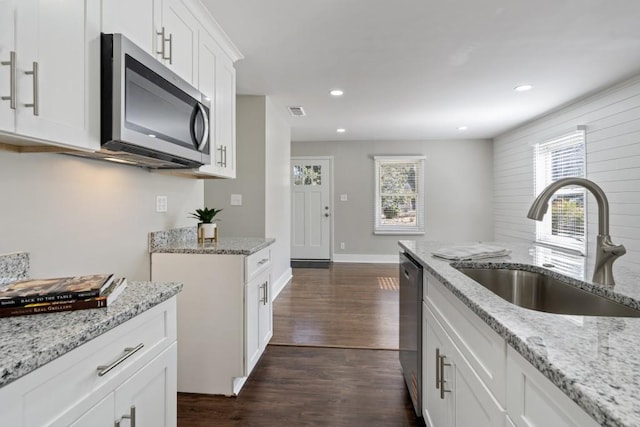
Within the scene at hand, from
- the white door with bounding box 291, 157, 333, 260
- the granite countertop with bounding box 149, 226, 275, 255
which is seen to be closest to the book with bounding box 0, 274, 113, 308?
the granite countertop with bounding box 149, 226, 275, 255

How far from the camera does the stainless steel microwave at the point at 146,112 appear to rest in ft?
4.08

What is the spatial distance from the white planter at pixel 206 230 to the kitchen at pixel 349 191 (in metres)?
0.15

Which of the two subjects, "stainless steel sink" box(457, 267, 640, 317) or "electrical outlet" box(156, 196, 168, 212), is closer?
"stainless steel sink" box(457, 267, 640, 317)

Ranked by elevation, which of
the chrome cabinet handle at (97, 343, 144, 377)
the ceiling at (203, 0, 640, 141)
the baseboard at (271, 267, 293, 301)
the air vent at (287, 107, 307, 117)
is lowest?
the baseboard at (271, 267, 293, 301)

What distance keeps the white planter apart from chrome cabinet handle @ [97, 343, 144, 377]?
4.60 ft

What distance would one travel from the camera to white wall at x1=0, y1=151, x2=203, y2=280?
1205mm

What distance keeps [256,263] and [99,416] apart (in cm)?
139

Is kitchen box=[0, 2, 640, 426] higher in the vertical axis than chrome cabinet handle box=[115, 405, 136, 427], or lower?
higher

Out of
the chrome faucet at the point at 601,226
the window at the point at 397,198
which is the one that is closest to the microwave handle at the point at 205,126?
the chrome faucet at the point at 601,226

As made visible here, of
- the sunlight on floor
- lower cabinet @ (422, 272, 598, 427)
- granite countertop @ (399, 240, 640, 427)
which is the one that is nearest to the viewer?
granite countertop @ (399, 240, 640, 427)

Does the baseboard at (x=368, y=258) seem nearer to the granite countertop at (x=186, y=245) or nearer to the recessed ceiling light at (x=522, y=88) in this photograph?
the recessed ceiling light at (x=522, y=88)

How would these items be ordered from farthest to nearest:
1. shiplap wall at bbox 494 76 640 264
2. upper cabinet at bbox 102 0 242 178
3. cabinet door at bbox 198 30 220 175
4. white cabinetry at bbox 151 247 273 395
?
shiplap wall at bbox 494 76 640 264, cabinet door at bbox 198 30 220 175, white cabinetry at bbox 151 247 273 395, upper cabinet at bbox 102 0 242 178

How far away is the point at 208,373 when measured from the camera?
2.05m

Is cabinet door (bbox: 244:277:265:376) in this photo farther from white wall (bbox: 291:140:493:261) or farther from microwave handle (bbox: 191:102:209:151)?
white wall (bbox: 291:140:493:261)
